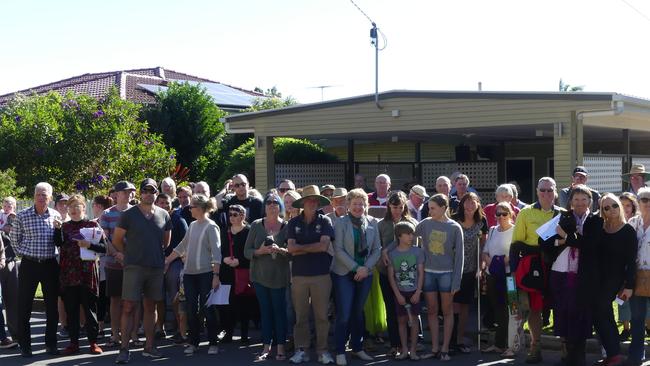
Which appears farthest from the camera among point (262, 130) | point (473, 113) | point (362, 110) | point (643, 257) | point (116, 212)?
point (262, 130)

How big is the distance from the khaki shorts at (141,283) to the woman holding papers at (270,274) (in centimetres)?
104

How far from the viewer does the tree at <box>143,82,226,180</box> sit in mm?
32875

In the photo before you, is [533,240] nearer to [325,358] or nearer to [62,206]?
[325,358]

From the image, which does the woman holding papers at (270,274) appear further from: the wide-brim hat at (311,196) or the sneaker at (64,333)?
the sneaker at (64,333)

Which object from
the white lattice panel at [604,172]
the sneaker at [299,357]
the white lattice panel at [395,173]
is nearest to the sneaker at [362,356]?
the sneaker at [299,357]

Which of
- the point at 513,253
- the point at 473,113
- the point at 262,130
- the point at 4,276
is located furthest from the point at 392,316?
the point at 262,130

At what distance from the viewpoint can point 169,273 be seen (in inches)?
400

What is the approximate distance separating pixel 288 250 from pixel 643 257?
3.60 meters

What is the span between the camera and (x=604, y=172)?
1678 centimetres

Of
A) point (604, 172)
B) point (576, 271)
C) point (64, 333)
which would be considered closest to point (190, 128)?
point (604, 172)

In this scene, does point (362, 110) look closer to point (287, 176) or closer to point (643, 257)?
point (287, 176)

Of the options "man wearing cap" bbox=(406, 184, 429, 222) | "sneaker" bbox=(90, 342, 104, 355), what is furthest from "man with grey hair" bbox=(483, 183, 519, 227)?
"sneaker" bbox=(90, 342, 104, 355)

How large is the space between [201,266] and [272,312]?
99cm

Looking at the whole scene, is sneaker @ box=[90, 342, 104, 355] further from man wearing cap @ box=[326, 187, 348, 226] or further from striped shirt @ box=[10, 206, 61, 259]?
man wearing cap @ box=[326, 187, 348, 226]
